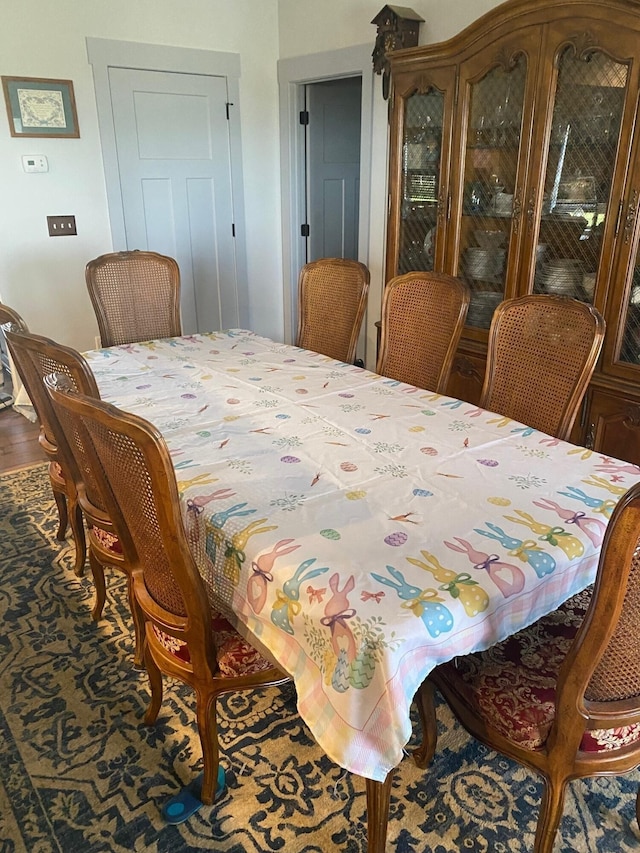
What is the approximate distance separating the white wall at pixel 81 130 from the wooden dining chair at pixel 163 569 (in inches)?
107

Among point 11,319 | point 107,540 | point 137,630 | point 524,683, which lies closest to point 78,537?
point 107,540

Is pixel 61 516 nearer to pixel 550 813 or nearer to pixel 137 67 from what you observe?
pixel 550 813

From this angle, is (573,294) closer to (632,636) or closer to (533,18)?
(533,18)

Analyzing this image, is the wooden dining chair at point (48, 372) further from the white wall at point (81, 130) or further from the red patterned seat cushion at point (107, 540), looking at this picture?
the white wall at point (81, 130)

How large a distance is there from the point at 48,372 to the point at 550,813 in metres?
1.52

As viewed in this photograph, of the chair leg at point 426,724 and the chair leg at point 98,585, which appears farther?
the chair leg at point 98,585

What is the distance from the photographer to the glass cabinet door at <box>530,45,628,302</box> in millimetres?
2385

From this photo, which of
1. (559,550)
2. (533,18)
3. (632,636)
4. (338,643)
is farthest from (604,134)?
(338,643)

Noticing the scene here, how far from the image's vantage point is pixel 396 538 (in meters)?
1.27

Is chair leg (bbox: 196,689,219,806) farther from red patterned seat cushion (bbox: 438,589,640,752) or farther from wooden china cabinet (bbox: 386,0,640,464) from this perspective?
wooden china cabinet (bbox: 386,0,640,464)

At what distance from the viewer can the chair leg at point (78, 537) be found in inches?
89.9

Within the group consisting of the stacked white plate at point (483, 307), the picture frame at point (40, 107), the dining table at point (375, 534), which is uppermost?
the picture frame at point (40, 107)

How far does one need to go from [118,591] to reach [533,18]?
105 inches

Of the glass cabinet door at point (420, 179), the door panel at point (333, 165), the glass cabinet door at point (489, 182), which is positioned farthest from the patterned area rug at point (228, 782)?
the door panel at point (333, 165)
